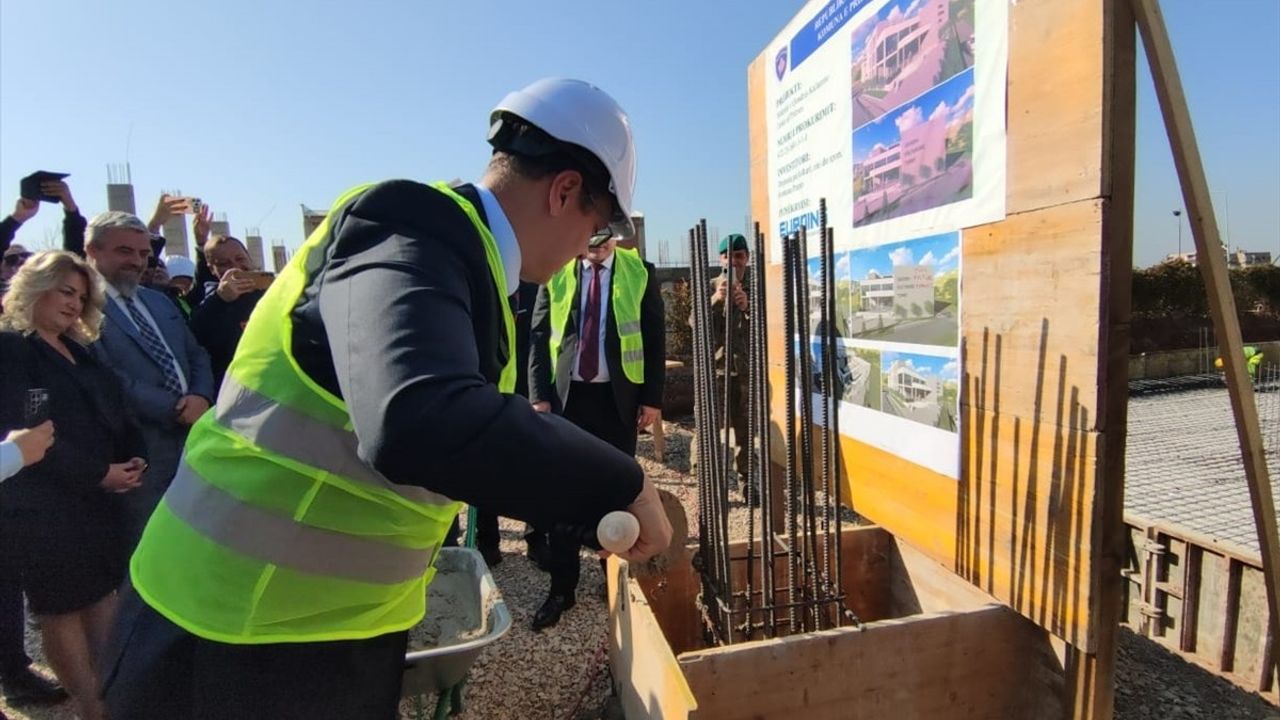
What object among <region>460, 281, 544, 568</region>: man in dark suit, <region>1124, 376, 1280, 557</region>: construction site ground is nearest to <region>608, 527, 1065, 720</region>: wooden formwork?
<region>1124, 376, 1280, 557</region>: construction site ground

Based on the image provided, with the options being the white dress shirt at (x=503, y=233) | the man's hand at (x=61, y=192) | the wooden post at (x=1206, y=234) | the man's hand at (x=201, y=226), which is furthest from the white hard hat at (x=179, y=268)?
the wooden post at (x=1206, y=234)

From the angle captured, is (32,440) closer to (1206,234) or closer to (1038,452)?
(1038,452)

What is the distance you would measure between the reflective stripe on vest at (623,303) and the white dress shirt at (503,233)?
2.66 meters

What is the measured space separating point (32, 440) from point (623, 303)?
2599 millimetres

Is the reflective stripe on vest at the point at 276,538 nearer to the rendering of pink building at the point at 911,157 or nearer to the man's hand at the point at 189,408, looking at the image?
the rendering of pink building at the point at 911,157

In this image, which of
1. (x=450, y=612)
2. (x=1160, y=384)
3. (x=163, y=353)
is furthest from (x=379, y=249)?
(x=1160, y=384)

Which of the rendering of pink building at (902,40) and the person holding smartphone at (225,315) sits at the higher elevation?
the rendering of pink building at (902,40)

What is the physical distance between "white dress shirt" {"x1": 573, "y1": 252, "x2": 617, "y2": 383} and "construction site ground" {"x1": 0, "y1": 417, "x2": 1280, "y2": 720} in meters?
1.38

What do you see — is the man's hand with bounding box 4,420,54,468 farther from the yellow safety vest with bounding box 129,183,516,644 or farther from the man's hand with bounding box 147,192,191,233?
the man's hand with bounding box 147,192,191,233

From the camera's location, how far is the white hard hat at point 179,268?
628 cm

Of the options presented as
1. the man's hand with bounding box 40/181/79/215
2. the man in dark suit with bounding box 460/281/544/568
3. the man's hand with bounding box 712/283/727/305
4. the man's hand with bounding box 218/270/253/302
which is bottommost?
the man in dark suit with bounding box 460/281/544/568

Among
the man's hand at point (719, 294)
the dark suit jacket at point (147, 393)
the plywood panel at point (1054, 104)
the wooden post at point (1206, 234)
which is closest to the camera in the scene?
the wooden post at point (1206, 234)

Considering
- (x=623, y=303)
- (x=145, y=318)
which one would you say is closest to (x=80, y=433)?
(x=145, y=318)

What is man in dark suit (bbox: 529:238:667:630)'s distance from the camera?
390cm
